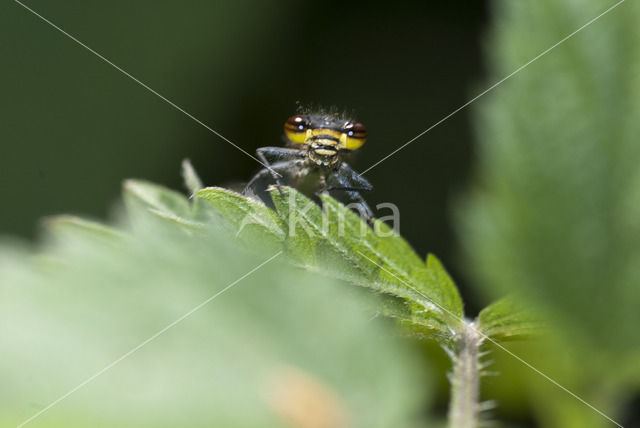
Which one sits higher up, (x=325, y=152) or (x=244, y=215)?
(x=325, y=152)

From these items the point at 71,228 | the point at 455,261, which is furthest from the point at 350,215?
the point at 455,261

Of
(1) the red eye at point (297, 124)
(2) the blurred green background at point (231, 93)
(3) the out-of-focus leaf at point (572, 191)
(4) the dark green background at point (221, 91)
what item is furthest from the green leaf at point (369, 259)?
(4) the dark green background at point (221, 91)

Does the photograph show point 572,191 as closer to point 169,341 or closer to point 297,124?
point 297,124

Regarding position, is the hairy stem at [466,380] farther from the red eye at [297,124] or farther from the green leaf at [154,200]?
the red eye at [297,124]

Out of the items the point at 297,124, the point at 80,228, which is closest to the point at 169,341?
the point at 80,228

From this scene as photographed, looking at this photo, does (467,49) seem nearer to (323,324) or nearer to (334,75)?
(334,75)

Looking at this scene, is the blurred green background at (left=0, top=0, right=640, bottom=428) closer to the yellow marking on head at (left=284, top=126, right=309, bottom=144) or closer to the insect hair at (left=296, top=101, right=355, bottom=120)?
the insect hair at (left=296, top=101, right=355, bottom=120)

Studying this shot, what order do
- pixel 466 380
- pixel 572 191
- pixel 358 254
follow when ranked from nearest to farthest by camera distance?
pixel 466 380
pixel 358 254
pixel 572 191
